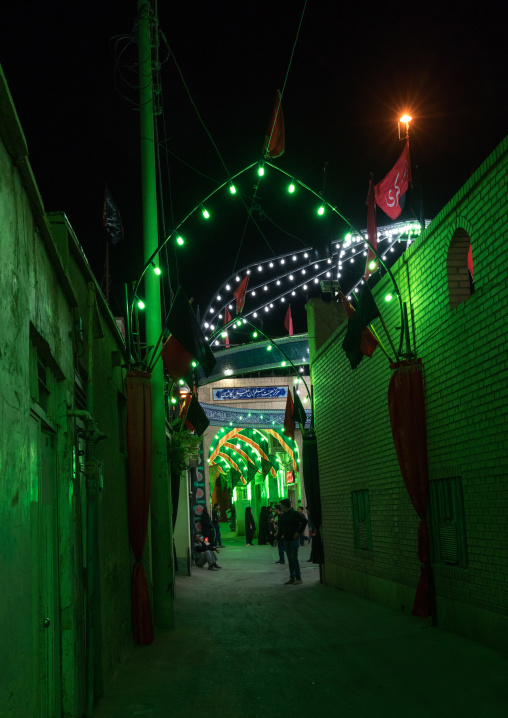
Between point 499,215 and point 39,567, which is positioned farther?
point 499,215

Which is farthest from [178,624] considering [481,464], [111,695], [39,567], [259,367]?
[259,367]

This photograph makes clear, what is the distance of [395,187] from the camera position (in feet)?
39.1

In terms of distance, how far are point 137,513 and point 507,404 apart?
486 cm

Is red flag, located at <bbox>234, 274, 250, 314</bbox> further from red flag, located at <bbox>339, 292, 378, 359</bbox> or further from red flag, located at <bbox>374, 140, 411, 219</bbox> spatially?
red flag, located at <bbox>339, 292, 378, 359</bbox>

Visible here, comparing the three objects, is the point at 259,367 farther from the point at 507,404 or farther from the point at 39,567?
the point at 39,567

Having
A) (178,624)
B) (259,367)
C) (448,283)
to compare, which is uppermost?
(259,367)

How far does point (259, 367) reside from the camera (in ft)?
75.3

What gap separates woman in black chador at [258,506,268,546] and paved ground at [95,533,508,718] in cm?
1995

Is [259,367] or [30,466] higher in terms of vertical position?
[259,367]

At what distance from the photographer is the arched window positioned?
8.97 meters

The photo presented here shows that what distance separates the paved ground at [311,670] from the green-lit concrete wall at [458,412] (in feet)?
1.95

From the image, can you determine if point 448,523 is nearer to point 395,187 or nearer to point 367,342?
point 367,342

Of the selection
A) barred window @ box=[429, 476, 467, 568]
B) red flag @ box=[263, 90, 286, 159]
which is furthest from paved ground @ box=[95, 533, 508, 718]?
red flag @ box=[263, 90, 286, 159]

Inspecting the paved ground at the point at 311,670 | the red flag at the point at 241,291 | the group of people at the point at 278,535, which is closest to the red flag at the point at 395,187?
the paved ground at the point at 311,670
